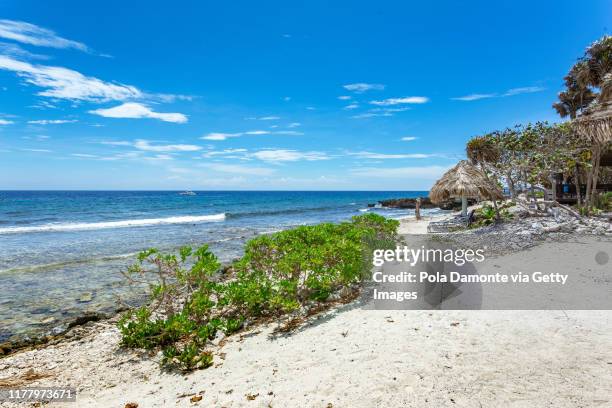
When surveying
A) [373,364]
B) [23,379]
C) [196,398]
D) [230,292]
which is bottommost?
[23,379]

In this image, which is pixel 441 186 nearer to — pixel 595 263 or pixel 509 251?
pixel 509 251

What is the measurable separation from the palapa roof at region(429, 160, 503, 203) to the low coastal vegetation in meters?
11.6

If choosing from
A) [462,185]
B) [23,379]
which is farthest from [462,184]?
[23,379]

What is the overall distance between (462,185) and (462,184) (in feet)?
0.24

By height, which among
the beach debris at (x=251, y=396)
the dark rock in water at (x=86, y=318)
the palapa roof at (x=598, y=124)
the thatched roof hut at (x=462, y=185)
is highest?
the palapa roof at (x=598, y=124)

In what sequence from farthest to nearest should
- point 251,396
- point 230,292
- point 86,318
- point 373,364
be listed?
point 86,318, point 230,292, point 373,364, point 251,396

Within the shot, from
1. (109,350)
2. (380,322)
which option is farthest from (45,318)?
(380,322)

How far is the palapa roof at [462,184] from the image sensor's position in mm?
16688

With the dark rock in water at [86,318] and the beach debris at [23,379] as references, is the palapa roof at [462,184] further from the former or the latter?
the beach debris at [23,379]

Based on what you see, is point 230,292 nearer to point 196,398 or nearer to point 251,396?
point 196,398

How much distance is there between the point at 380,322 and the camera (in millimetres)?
5031

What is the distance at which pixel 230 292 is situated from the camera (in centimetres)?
552

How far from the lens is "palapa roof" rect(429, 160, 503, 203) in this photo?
1669 centimetres

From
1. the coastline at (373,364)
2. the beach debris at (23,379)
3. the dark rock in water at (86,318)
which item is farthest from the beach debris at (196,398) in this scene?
the dark rock in water at (86,318)
